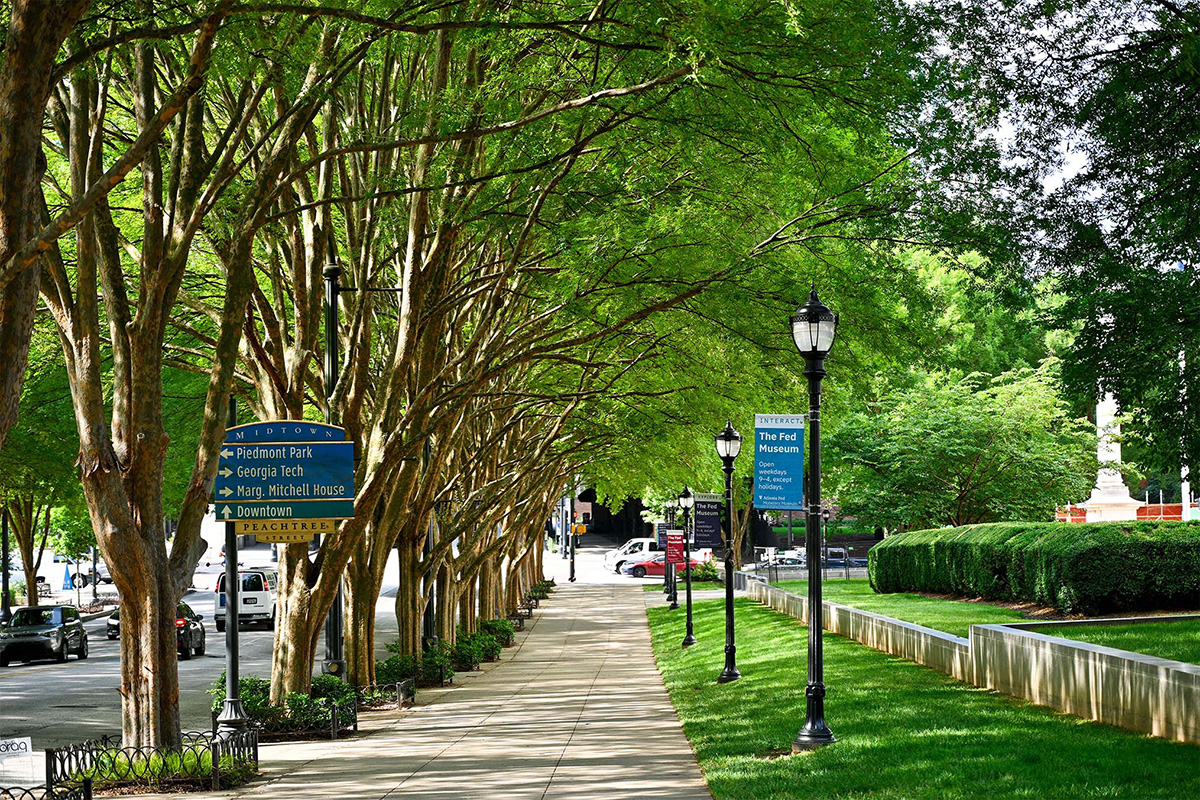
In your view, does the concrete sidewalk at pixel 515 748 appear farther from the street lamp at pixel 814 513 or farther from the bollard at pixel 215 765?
the street lamp at pixel 814 513

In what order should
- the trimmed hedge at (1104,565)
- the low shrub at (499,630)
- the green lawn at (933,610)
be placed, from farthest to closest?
1. the low shrub at (499,630)
2. the green lawn at (933,610)
3. the trimmed hedge at (1104,565)

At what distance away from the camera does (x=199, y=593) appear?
3000 inches

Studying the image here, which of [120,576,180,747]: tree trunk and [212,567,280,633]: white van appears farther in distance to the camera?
[212,567,280,633]: white van

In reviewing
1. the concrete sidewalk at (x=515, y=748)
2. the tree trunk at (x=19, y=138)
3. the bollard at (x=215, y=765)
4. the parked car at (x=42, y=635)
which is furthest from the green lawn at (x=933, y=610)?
the parked car at (x=42, y=635)

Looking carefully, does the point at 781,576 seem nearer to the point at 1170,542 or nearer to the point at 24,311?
the point at 1170,542

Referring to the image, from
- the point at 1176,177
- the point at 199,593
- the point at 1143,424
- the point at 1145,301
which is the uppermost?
the point at 1176,177

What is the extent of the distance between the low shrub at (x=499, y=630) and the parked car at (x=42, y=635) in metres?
11.4

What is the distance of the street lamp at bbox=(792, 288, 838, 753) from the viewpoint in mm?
13023

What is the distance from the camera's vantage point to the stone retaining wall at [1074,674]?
10.5 metres

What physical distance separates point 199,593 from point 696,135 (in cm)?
6915

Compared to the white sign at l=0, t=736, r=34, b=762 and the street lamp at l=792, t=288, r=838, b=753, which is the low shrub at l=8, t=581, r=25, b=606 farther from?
Result: the white sign at l=0, t=736, r=34, b=762

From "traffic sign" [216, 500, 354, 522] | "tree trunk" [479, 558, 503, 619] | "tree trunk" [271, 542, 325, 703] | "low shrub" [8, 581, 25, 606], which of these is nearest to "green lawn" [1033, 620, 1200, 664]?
"traffic sign" [216, 500, 354, 522]

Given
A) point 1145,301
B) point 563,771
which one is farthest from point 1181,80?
point 563,771

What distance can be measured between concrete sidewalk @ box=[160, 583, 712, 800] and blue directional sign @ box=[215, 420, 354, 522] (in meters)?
2.86
